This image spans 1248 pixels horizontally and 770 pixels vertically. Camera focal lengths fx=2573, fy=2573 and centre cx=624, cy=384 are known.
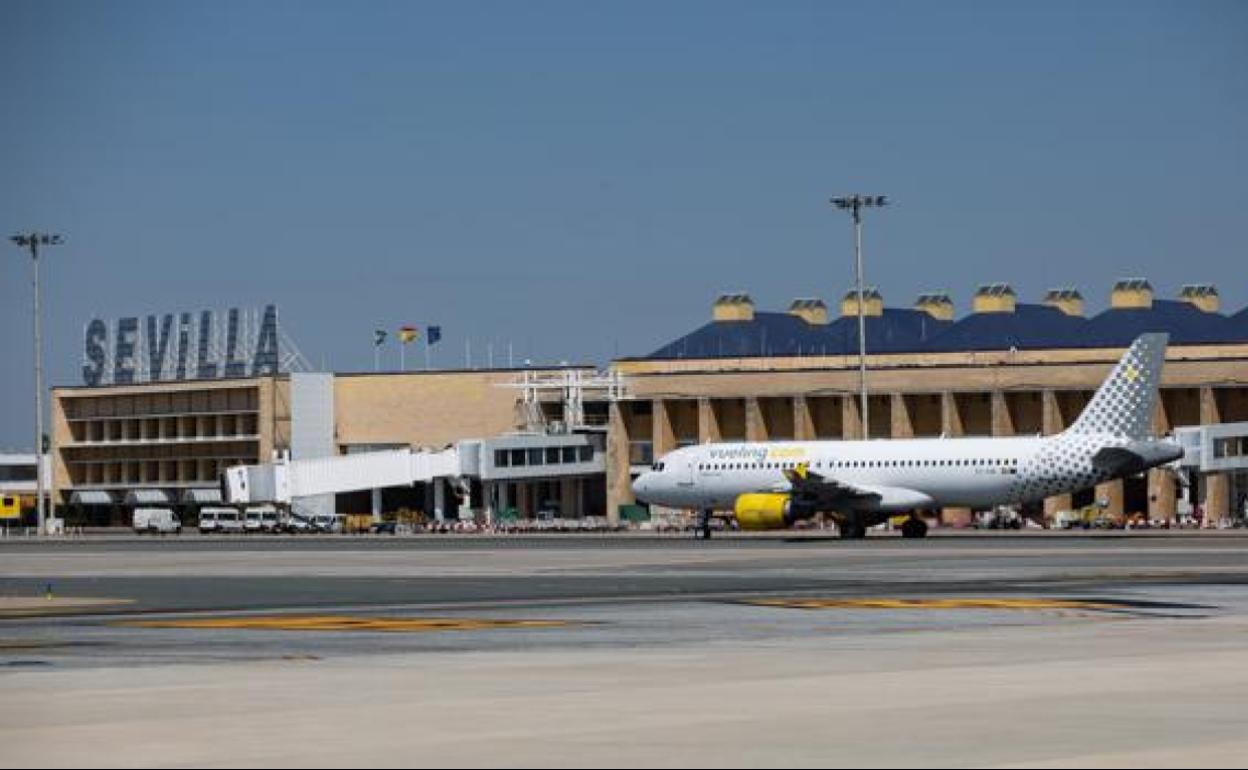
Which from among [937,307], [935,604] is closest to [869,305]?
[937,307]

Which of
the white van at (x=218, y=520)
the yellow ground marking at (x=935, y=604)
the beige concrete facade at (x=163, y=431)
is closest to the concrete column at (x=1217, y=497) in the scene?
the white van at (x=218, y=520)

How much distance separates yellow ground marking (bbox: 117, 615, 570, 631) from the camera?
4469cm

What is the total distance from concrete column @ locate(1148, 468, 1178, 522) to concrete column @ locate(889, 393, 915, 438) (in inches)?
640

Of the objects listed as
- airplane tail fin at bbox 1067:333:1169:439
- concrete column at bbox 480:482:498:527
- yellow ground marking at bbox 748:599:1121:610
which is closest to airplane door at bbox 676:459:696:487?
airplane tail fin at bbox 1067:333:1169:439

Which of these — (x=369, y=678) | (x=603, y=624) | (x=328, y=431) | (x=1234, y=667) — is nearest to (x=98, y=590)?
(x=603, y=624)

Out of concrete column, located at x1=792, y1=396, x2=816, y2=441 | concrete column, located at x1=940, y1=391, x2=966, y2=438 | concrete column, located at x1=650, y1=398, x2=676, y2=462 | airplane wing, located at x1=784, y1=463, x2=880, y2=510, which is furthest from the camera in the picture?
concrete column, located at x1=650, y1=398, x2=676, y2=462

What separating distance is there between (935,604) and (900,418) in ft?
347

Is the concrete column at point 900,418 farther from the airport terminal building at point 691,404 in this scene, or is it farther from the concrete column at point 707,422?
the concrete column at point 707,422

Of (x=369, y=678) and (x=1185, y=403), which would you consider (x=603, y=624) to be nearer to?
(x=369, y=678)

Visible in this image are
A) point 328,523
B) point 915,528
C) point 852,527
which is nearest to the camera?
point 915,528

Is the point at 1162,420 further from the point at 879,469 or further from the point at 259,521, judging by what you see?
the point at 259,521

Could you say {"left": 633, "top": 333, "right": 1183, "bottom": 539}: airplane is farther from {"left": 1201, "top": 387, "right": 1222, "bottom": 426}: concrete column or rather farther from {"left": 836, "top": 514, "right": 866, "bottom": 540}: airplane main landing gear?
{"left": 1201, "top": 387, "right": 1222, "bottom": 426}: concrete column

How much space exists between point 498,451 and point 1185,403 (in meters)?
44.3

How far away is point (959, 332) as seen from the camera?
172625 millimetres
